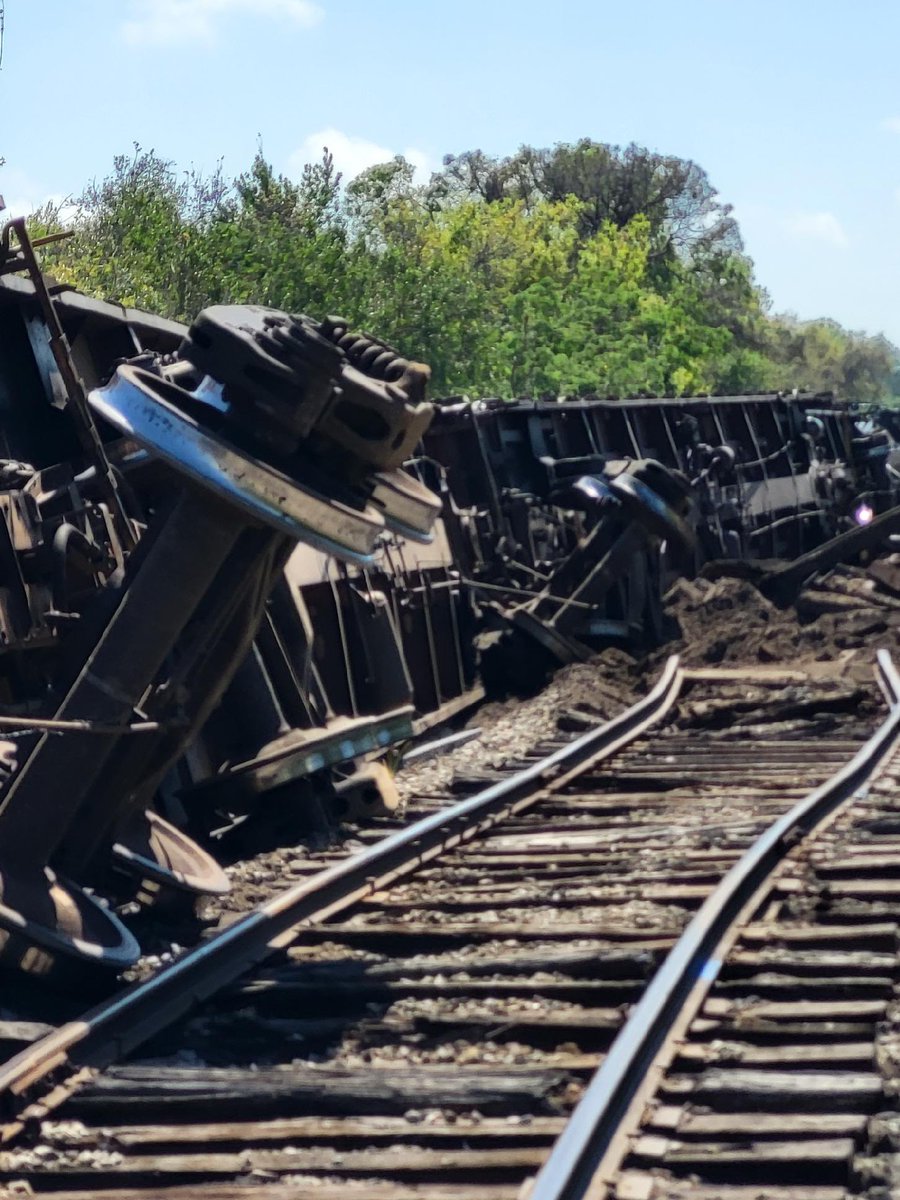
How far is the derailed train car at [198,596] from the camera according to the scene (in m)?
6.20

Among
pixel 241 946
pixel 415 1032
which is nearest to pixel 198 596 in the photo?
pixel 241 946

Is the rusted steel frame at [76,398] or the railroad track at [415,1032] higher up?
the rusted steel frame at [76,398]

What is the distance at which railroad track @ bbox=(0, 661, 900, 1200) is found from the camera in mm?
4406

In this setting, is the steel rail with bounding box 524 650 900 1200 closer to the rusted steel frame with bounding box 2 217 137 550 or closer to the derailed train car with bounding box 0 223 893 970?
the derailed train car with bounding box 0 223 893 970

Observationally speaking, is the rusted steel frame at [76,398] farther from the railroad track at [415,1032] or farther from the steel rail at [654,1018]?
the steel rail at [654,1018]

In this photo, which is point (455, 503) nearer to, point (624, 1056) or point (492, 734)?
point (492, 734)

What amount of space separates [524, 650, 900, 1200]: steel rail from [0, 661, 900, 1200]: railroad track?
0.04 ft

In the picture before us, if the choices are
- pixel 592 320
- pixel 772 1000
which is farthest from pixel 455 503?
pixel 592 320

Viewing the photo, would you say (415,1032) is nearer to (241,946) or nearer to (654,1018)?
(654,1018)

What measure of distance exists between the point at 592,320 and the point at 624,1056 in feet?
192

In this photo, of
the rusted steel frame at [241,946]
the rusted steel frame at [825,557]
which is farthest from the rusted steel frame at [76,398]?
the rusted steel frame at [825,557]

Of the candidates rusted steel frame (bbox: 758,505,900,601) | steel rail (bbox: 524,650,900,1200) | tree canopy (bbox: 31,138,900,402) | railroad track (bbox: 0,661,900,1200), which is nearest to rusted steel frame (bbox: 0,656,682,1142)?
railroad track (bbox: 0,661,900,1200)

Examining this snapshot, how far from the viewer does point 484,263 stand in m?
70.7

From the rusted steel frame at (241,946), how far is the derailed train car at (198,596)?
34 centimetres
